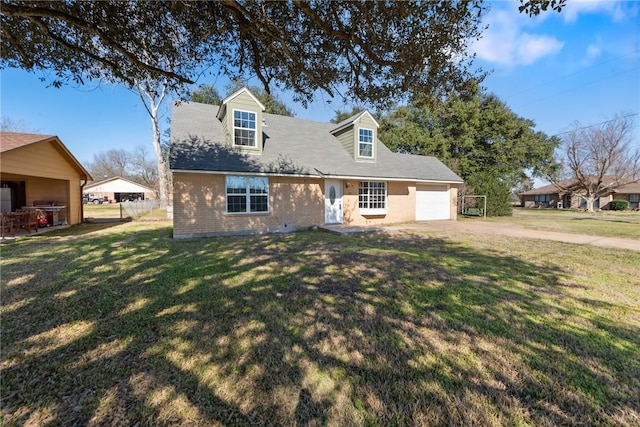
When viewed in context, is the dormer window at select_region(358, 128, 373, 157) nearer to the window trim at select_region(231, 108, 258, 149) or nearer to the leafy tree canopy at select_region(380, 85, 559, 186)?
the window trim at select_region(231, 108, 258, 149)

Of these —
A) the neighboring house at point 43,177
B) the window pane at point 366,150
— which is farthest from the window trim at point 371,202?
the neighboring house at point 43,177

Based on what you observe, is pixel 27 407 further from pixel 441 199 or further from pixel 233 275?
pixel 441 199

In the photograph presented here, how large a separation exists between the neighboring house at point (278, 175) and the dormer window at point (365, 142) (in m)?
0.05

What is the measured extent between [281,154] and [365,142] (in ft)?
16.3

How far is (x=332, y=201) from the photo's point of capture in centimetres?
1379

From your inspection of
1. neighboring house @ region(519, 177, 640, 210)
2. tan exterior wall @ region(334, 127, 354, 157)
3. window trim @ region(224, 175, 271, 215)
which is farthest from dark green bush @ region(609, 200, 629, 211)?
window trim @ region(224, 175, 271, 215)

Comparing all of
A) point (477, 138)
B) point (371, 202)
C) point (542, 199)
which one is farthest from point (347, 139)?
point (542, 199)

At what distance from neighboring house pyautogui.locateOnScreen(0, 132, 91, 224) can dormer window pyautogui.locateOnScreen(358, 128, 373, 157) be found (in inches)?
558

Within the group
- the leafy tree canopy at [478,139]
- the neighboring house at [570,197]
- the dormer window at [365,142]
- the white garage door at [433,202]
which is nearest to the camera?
the dormer window at [365,142]

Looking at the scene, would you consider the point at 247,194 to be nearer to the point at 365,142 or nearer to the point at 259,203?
the point at 259,203

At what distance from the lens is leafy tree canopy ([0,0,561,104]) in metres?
4.86

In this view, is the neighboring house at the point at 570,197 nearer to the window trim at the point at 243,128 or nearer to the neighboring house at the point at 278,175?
the neighboring house at the point at 278,175

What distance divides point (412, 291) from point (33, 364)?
15.4 ft

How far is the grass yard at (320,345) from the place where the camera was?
2156 mm
